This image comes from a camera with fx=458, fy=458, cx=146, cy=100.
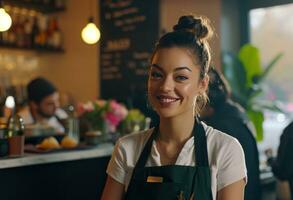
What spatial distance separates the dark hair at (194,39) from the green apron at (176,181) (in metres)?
0.25

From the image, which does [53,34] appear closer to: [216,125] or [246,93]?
[246,93]

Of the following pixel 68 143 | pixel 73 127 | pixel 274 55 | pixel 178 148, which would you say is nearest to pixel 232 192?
pixel 178 148

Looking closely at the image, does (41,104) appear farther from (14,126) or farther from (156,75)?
(156,75)

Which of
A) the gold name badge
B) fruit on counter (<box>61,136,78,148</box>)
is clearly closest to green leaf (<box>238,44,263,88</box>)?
fruit on counter (<box>61,136,78,148</box>)

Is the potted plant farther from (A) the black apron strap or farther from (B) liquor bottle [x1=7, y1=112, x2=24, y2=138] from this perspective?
(A) the black apron strap

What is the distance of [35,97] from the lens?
4.01 metres

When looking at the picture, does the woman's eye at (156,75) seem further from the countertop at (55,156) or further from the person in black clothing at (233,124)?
the countertop at (55,156)

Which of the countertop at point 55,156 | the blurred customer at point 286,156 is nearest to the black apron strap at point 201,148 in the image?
the blurred customer at point 286,156

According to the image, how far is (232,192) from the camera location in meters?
1.41

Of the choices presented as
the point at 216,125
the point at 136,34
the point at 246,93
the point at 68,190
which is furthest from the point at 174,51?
the point at 136,34

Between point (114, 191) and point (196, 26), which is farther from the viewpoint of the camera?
point (196, 26)

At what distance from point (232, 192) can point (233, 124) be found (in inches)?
36.5

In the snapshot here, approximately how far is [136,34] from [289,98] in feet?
5.74

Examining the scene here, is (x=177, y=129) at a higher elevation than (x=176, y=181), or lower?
higher
